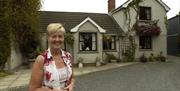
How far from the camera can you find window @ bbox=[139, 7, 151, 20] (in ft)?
96.9

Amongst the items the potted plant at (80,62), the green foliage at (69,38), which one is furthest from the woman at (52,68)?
the green foliage at (69,38)

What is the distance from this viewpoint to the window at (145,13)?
29547 mm

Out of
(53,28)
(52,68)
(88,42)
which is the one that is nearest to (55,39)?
(53,28)

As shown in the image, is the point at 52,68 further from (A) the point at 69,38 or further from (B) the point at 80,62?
(A) the point at 69,38

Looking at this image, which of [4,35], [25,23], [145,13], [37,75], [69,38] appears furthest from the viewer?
[145,13]

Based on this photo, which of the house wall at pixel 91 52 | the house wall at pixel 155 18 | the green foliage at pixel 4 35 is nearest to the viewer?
the green foliage at pixel 4 35

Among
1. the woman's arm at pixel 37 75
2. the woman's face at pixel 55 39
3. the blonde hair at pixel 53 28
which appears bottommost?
the woman's arm at pixel 37 75

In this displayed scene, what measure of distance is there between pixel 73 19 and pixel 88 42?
3563 mm

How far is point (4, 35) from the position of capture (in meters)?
17.8

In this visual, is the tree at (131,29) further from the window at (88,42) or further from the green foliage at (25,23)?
the green foliage at (25,23)

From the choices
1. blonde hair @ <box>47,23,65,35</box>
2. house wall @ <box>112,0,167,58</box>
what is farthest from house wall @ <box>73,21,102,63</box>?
blonde hair @ <box>47,23,65,35</box>

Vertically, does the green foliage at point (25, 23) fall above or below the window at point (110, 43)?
above

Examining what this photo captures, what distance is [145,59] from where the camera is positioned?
91.9ft

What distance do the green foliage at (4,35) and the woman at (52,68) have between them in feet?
46.4
